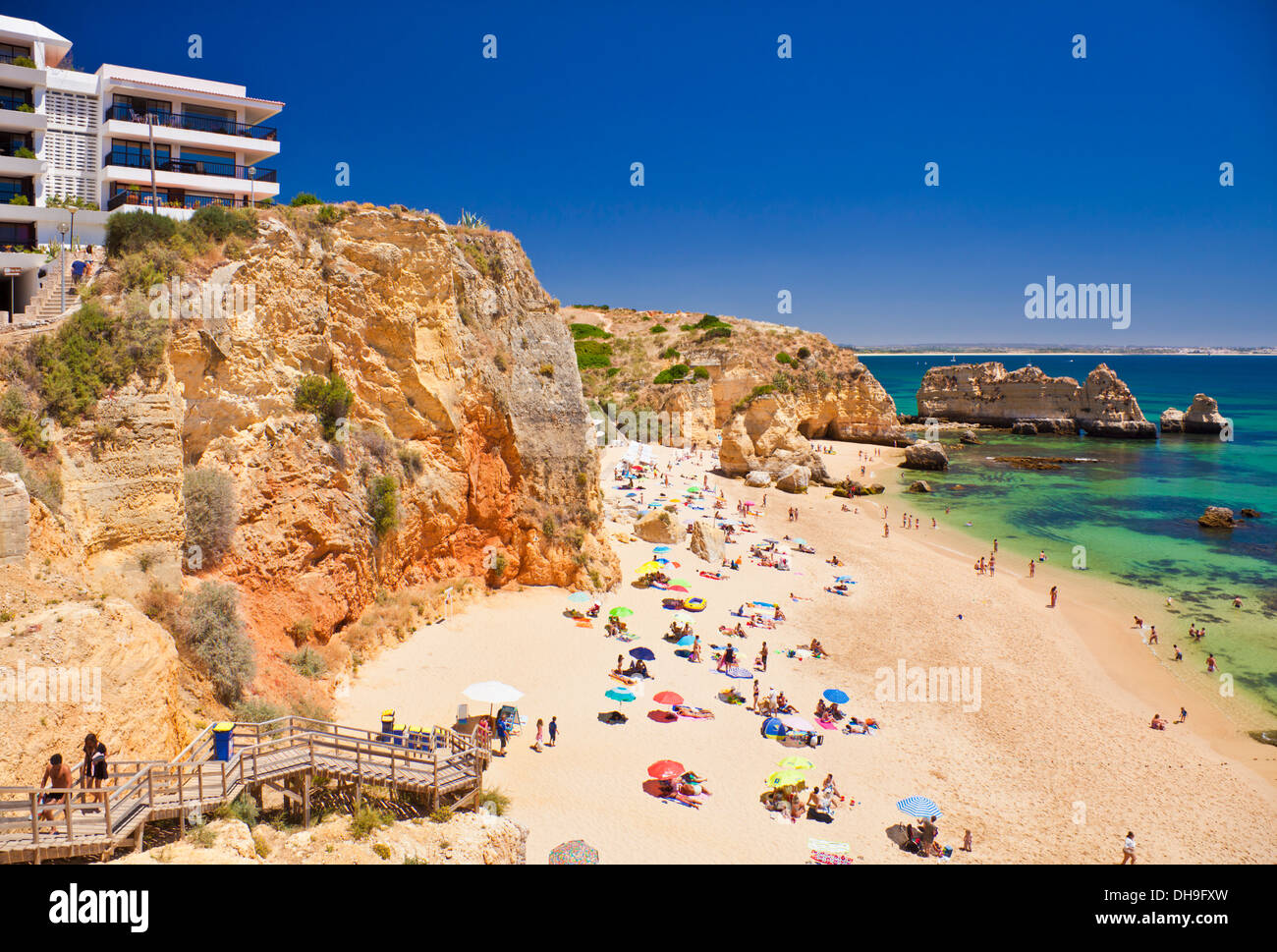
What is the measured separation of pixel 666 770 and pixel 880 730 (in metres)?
6.88

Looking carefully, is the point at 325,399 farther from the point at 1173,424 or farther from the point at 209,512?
the point at 1173,424

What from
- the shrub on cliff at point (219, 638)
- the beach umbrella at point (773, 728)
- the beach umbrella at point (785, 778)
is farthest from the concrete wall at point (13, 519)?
the beach umbrella at point (773, 728)

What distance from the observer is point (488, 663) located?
20.2m

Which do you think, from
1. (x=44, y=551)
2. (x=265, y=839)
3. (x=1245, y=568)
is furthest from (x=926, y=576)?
(x=44, y=551)

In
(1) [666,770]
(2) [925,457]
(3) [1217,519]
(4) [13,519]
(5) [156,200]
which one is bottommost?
(1) [666,770]

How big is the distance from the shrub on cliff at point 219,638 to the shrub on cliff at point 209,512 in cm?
91

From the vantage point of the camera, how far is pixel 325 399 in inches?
756

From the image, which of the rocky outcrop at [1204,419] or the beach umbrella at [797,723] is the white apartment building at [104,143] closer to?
the beach umbrella at [797,723]

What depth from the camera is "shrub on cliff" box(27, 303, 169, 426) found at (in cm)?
1276

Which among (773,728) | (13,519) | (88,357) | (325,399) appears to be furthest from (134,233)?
(773,728)

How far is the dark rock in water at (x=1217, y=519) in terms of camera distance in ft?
140
